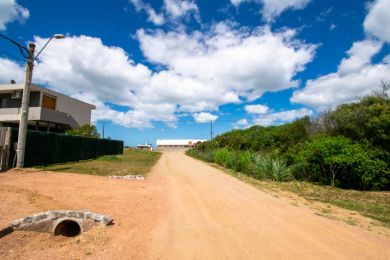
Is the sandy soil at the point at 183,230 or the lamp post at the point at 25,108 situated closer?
the sandy soil at the point at 183,230

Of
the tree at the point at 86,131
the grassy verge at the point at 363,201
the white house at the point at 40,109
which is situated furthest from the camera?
the tree at the point at 86,131

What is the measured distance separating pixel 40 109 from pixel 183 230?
27695 millimetres

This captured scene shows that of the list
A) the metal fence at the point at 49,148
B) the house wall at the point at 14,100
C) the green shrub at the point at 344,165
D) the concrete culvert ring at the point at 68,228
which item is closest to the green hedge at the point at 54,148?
the metal fence at the point at 49,148

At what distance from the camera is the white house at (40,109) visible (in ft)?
95.8

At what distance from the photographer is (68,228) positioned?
5590 mm

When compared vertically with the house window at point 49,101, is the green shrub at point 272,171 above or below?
below

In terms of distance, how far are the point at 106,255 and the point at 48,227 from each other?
1633mm

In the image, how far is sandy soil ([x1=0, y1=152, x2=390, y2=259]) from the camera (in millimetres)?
4441

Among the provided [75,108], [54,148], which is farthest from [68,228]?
[75,108]

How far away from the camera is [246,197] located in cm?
961

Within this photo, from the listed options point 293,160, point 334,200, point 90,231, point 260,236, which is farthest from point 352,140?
point 90,231

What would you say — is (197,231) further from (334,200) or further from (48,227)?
(334,200)

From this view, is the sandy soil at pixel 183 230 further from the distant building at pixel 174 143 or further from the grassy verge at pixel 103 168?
the distant building at pixel 174 143

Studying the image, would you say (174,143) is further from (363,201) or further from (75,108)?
(363,201)
